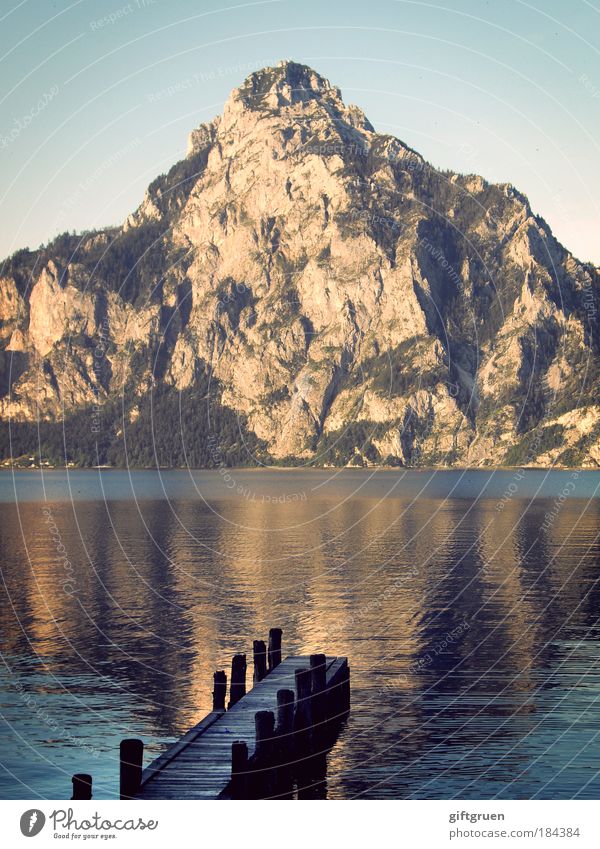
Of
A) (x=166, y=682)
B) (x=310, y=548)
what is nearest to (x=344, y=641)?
(x=166, y=682)

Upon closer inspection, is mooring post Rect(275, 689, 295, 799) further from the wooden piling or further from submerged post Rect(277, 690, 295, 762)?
the wooden piling

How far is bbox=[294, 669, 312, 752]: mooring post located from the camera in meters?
53.3

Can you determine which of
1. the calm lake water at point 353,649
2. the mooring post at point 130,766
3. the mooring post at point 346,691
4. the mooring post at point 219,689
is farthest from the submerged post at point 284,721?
the mooring post at point 346,691

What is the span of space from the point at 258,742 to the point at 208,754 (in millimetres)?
1997

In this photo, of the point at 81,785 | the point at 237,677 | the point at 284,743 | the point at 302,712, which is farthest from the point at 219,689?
the point at 81,785

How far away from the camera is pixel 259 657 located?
2469 inches

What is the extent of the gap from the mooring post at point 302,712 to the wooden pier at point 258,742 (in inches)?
1.8

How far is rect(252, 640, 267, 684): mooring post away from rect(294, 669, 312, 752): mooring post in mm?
6229

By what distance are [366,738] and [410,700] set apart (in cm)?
725

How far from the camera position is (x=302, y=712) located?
5444 centimetres

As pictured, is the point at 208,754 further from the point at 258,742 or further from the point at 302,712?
the point at 302,712
